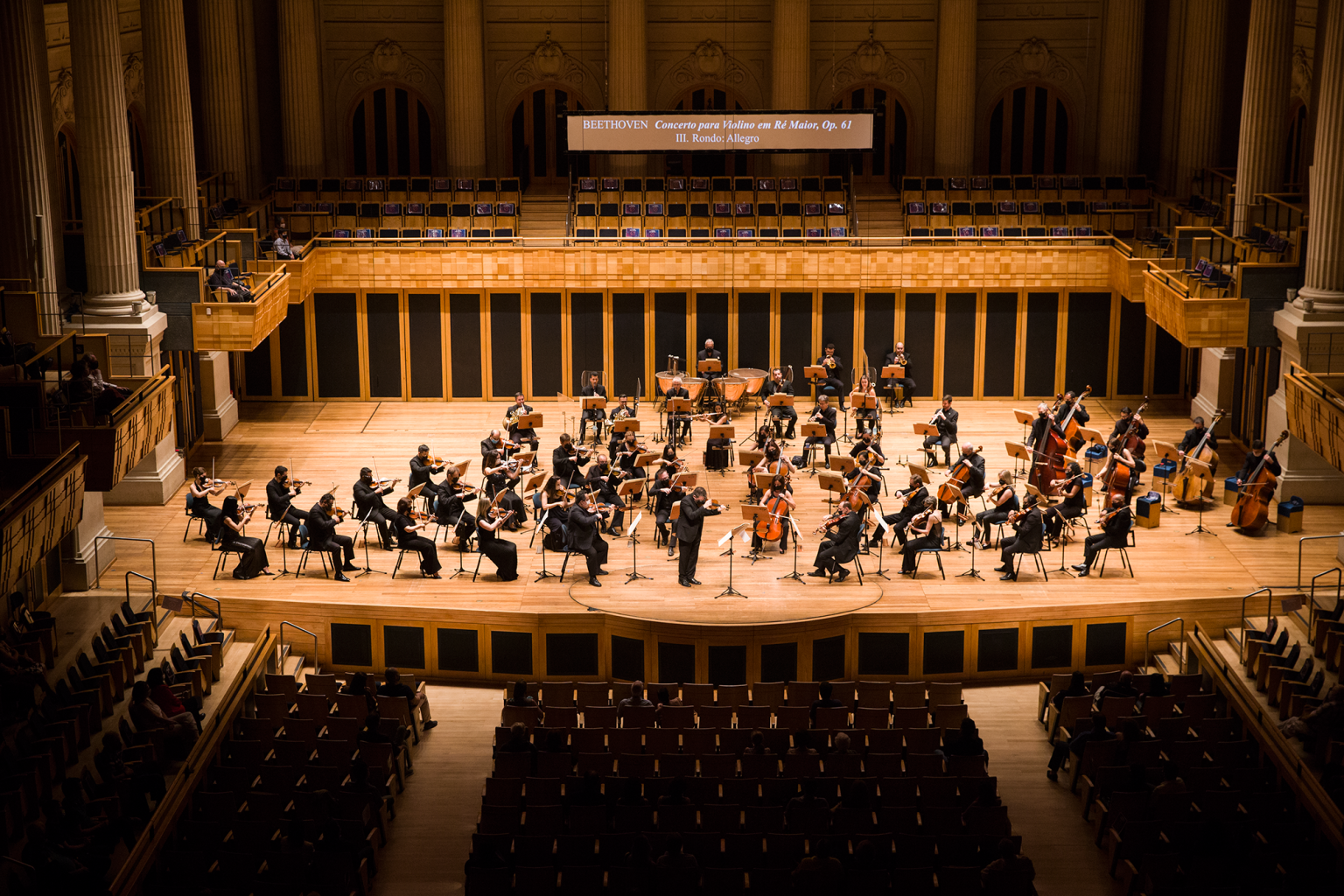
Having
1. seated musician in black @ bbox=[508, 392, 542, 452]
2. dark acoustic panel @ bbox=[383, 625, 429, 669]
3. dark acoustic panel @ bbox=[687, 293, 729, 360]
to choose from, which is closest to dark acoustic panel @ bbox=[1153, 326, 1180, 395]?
dark acoustic panel @ bbox=[687, 293, 729, 360]

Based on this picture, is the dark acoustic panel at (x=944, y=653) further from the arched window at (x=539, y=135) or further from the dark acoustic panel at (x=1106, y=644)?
the arched window at (x=539, y=135)

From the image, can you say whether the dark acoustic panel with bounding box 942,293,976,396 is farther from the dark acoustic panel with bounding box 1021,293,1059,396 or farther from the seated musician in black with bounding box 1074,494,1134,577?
the seated musician in black with bounding box 1074,494,1134,577

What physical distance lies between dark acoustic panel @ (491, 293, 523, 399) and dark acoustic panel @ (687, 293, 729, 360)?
3016 millimetres

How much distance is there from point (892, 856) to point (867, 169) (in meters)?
19.4

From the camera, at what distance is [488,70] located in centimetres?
2952

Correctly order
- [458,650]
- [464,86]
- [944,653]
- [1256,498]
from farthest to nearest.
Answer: [464,86]
[1256,498]
[458,650]
[944,653]

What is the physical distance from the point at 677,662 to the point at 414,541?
347cm

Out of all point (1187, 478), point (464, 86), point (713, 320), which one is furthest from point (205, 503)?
point (464, 86)

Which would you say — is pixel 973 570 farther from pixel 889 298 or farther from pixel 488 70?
pixel 488 70

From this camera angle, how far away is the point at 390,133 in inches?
1177

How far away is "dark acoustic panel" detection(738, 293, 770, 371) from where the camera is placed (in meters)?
26.5

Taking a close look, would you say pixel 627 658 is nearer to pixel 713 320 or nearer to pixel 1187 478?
pixel 1187 478

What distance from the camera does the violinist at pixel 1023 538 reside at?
1798 centimetres

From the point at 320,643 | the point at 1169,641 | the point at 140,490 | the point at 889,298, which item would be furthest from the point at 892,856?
the point at 889,298
